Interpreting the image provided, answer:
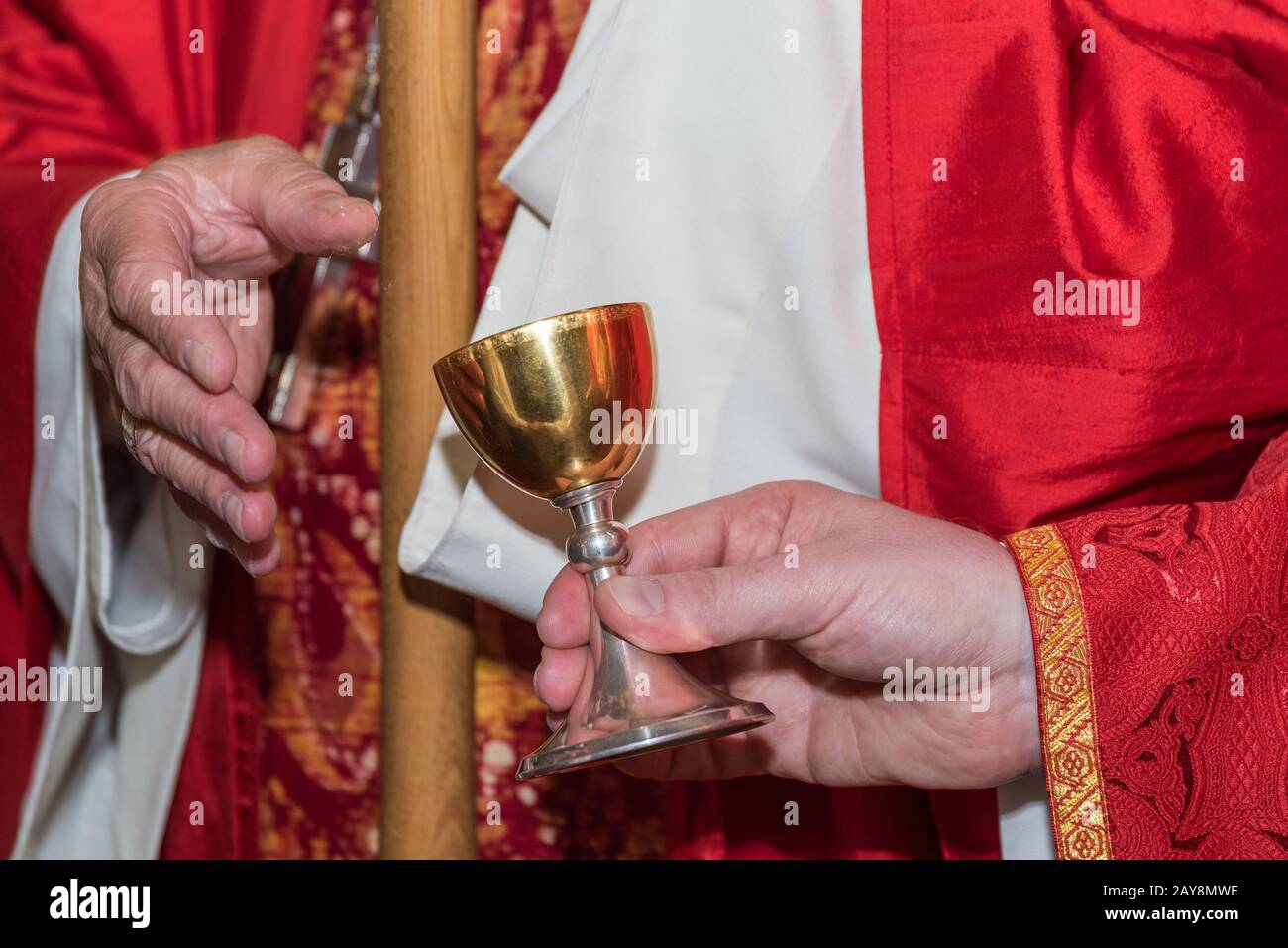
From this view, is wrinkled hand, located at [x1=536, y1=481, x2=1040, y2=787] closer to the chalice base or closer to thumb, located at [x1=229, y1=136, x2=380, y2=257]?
the chalice base

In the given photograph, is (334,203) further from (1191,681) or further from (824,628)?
(1191,681)

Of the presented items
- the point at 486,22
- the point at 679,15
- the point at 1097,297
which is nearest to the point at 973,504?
the point at 1097,297

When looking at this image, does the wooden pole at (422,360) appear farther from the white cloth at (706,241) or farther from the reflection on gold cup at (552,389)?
the reflection on gold cup at (552,389)

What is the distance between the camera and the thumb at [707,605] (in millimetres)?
650

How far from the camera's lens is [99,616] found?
3.11 feet

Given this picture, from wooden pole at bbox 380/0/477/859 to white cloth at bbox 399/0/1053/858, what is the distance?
1.3 inches

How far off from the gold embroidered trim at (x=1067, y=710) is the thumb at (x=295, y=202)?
433 millimetres

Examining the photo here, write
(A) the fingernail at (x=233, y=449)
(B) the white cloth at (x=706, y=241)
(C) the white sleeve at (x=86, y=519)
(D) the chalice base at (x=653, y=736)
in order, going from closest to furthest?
(D) the chalice base at (x=653, y=736) → (A) the fingernail at (x=233, y=449) → (B) the white cloth at (x=706, y=241) → (C) the white sleeve at (x=86, y=519)

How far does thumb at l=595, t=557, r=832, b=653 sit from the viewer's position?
650 mm

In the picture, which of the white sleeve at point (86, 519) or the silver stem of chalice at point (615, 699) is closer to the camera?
the silver stem of chalice at point (615, 699)

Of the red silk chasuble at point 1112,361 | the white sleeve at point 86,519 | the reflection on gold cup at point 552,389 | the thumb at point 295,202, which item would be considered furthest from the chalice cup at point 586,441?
the white sleeve at point 86,519

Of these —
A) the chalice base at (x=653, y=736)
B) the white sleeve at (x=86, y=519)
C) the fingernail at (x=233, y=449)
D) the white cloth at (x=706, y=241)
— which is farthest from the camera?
the white sleeve at (x=86, y=519)

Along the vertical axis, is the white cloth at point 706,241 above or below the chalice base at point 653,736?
above

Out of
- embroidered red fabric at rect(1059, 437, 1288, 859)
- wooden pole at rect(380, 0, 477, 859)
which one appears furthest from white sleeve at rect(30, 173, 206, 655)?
embroidered red fabric at rect(1059, 437, 1288, 859)
